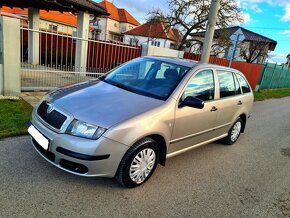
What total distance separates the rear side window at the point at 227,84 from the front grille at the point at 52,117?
110 inches

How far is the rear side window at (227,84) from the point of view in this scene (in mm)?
4617

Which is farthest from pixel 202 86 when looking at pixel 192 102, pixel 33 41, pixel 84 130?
pixel 33 41

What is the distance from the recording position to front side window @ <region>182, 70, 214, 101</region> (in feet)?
12.7

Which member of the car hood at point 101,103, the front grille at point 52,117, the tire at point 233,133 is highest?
the car hood at point 101,103

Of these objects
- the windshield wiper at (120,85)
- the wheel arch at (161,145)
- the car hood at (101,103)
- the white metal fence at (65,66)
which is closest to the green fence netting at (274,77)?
the white metal fence at (65,66)

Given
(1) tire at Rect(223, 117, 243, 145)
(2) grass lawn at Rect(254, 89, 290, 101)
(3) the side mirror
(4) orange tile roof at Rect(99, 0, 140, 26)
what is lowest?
(2) grass lawn at Rect(254, 89, 290, 101)

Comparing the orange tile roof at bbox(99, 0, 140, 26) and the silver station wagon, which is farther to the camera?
the orange tile roof at bbox(99, 0, 140, 26)

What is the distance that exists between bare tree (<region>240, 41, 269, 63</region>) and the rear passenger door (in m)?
32.2

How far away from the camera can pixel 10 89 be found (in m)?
6.32

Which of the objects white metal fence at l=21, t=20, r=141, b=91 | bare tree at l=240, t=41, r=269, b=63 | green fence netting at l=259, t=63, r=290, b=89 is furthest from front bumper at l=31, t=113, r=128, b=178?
bare tree at l=240, t=41, r=269, b=63

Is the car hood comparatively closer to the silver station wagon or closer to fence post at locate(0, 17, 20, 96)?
the silver station wagon

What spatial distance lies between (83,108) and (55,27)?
3156 cm

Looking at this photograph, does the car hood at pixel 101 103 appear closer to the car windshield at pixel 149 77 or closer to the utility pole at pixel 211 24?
the car windshield at pixel 149 77

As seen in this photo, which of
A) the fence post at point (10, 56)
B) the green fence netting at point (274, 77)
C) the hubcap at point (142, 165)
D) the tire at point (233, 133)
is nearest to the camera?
the hubcap at point (142, 165)
